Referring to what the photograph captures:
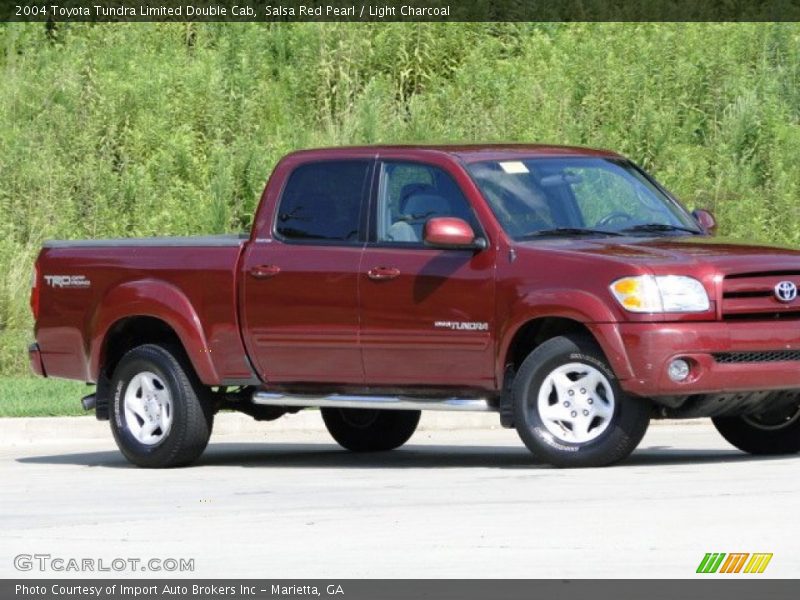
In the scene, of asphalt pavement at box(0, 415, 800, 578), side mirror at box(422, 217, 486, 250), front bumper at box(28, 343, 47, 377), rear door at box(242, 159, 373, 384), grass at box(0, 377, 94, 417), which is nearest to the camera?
asphalt pavement at box(0, 415, 800, 578)

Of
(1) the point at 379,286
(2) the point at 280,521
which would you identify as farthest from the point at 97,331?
(2) the point at 280,521

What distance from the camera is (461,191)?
11930 mm

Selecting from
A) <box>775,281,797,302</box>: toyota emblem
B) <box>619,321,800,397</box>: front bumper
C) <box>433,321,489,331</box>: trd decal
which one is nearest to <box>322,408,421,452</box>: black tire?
<box>433,321,489,331</box>: trd decal

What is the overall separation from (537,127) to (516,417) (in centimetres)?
1390

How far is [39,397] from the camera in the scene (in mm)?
17203

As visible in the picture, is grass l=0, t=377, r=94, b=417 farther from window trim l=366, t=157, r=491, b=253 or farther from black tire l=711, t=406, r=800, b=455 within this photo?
black tire l=711, t=406, r=800, b=455

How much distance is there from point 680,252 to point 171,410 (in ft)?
12.3

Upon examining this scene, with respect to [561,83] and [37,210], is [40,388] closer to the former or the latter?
[37,210]

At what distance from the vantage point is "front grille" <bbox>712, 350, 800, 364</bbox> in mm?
11000

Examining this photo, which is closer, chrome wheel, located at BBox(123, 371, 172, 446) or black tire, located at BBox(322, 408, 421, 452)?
→ chrome wheel, located at BBox(123, 371, 172, 446)

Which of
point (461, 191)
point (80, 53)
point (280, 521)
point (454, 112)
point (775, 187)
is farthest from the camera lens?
point (80, 53)

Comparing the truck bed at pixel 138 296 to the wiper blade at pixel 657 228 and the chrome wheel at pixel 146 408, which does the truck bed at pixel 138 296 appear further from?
the wiper blade at pixel 657 228

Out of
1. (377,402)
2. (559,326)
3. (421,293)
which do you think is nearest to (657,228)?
(559,326)

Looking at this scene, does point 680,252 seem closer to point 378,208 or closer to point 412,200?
point 412,200
